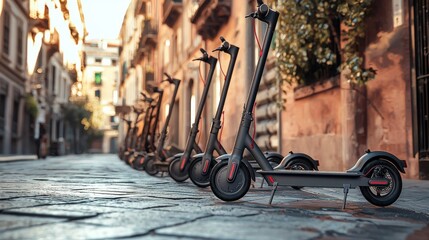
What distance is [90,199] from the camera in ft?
14.7

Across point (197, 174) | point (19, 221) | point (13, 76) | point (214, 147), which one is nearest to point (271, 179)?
point (214, 147)

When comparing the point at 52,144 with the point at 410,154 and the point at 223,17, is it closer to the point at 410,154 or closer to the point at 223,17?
the point at 223,17

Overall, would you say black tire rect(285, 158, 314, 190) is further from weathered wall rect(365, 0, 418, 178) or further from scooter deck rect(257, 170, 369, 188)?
weathered wall rect(365, 0, 418, 178)

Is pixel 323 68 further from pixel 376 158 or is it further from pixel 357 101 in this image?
pixel 376 158

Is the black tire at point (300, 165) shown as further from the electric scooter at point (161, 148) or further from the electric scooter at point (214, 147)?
the electric scooter at point (161, 148)

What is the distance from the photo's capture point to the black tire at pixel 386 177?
14.2 feet

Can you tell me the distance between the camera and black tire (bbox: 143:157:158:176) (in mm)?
9250

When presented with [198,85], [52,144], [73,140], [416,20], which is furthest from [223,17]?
[73,140]

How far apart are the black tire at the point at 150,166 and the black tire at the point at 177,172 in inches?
67.7

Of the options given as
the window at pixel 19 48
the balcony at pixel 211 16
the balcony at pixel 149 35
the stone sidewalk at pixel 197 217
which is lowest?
the stone sidewalk at pixel 197 217

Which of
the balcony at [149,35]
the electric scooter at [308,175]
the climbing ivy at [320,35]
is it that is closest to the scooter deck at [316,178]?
the electric scooter at [308,175]

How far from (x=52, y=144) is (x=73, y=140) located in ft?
66.4

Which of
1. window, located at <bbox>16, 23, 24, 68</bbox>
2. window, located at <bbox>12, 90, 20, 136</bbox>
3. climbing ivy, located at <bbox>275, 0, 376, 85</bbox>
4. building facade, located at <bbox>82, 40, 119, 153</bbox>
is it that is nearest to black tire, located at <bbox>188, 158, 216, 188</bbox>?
climbing ivy, located at <bbox>275, 0, 376, 85</bbox>

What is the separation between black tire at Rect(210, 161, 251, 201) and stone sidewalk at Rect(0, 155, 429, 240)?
0.39 feet
